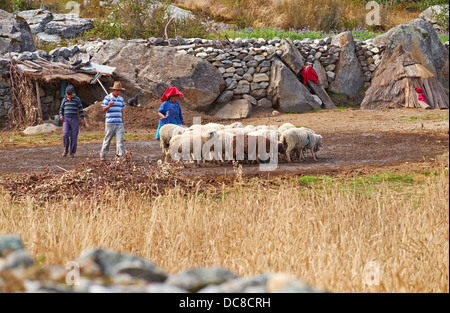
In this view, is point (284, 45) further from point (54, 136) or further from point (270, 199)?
point (270, 199)

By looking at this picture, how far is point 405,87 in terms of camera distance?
18.5 meters

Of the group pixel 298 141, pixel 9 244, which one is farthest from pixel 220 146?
pixel 9 244

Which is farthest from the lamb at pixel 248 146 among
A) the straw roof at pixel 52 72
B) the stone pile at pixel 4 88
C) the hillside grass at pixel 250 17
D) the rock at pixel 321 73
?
the hillside grass at pixel 250 17

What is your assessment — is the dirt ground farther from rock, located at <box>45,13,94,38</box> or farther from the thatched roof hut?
rock, located at <box>45,13,94,38</box>

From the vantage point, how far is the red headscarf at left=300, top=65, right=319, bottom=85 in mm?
20406

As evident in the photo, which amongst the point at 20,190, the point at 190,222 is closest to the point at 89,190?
the point at 20,190

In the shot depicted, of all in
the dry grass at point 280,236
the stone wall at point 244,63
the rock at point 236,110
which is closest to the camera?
the dry grass at point 280,236

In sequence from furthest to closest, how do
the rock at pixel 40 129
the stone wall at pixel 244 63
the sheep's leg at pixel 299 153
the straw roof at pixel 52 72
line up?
the stone wall at pixel 244 63
the straw roof at pixel 52 72
the rock at pixel 40 129
the sheep's leg at pixel 299 153

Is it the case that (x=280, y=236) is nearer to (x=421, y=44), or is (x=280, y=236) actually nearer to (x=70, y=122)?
(x=70, y=122)

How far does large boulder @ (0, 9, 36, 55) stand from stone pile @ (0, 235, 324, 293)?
711 inches

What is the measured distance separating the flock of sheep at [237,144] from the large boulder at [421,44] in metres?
11.4

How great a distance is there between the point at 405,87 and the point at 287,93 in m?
3.95

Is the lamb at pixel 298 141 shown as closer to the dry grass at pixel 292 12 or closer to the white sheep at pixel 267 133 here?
the white sheep at pixel 267 133

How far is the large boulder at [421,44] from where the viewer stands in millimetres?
20375
